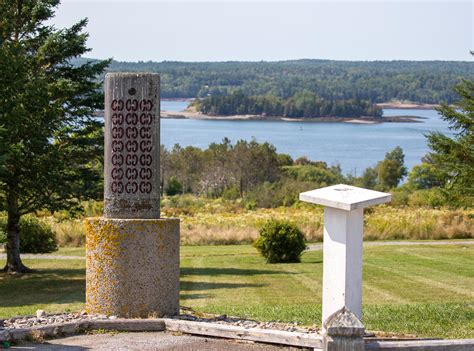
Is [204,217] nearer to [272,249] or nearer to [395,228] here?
[395,228]

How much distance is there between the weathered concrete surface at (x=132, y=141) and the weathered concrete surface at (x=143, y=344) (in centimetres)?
188

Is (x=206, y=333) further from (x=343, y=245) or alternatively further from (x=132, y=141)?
(x=132, y=141)

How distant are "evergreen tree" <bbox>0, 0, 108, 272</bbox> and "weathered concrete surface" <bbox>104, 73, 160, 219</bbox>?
11.8 metres

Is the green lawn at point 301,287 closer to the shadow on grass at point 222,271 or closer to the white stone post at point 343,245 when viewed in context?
the shadow on grass at point 222,271

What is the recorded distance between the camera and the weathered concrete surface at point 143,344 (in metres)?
10.5

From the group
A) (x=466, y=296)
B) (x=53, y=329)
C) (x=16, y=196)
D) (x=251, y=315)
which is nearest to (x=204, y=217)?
(x=16, y=196)

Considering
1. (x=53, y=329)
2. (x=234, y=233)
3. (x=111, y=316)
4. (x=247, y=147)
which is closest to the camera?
(x=53, y=329)

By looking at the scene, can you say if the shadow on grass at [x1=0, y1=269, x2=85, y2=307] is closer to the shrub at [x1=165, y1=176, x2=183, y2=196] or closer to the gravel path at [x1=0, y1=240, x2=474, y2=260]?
the gravel path at [x1=0, y1=240, x2=474, y2=260]

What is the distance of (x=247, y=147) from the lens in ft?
209

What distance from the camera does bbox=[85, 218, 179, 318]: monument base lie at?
1221cm

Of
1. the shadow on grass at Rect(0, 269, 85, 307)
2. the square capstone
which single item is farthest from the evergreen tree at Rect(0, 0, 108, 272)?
the square capstone

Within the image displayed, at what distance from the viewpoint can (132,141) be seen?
41.0 ft

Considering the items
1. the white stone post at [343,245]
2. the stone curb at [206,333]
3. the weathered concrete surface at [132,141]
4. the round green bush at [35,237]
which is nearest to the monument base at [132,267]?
the weathered concrete surface at [132,141]

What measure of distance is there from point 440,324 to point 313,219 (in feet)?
79.7
